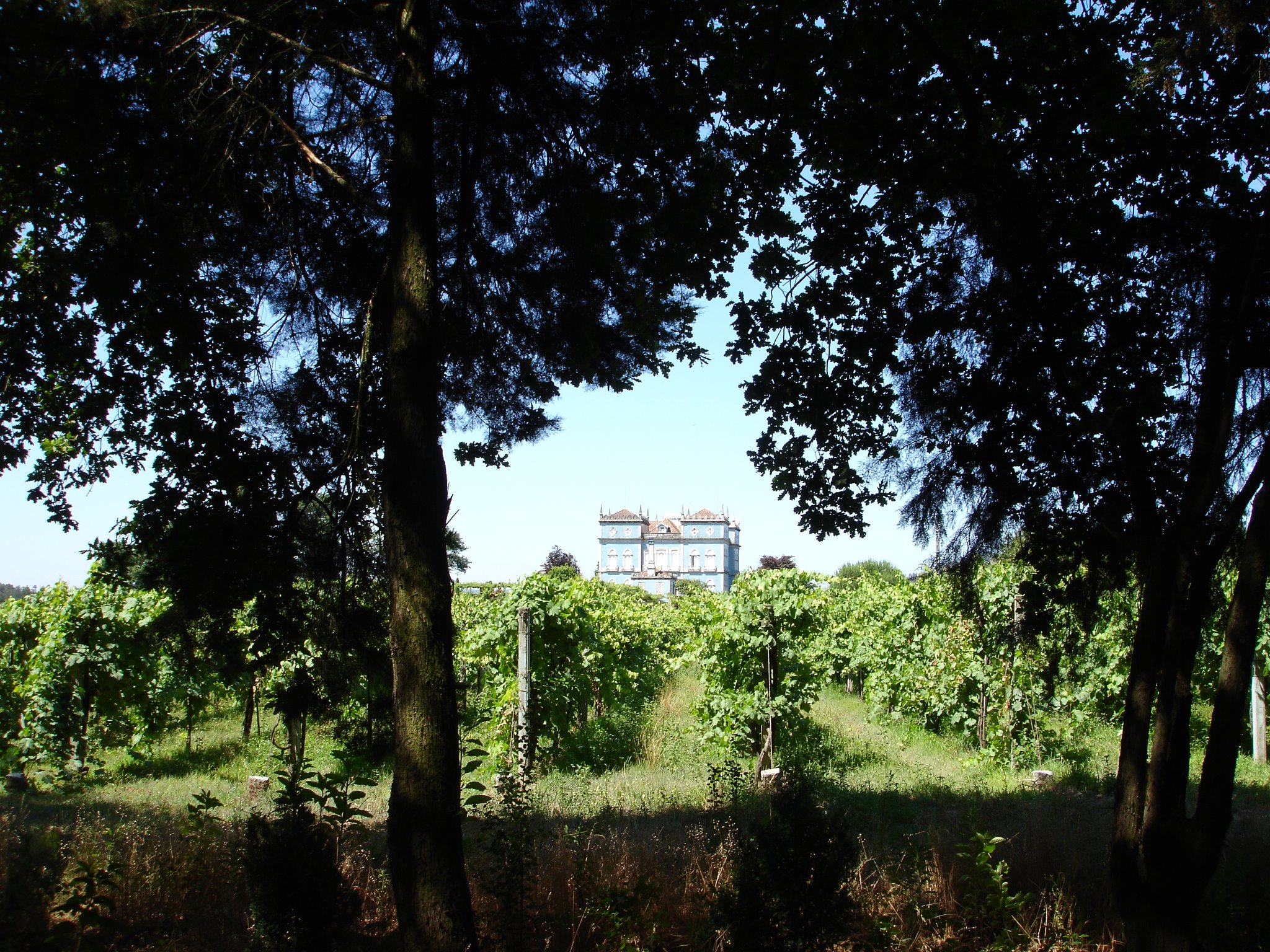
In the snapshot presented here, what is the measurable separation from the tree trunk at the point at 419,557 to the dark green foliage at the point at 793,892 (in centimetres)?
121

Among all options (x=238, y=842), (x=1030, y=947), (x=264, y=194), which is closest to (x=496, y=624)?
(x=238, y=842)

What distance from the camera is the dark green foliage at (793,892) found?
11.6ft

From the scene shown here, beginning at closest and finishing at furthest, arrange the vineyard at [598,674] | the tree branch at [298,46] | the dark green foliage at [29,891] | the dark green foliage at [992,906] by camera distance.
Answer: the dark green foliage at [29,891], the tree branch at [298,46], the dark green foliage at [992,906], the vineyard at [598,674]

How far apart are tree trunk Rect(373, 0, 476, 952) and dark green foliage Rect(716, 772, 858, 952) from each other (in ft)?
3.96

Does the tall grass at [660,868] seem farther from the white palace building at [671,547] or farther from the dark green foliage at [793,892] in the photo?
the white palace building at [671,547]

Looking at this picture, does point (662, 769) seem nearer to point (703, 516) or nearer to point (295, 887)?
point (295, 887)

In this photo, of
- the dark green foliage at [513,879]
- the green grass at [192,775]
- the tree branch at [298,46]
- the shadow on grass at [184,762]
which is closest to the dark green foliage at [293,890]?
the dark green foliage at [513,879]

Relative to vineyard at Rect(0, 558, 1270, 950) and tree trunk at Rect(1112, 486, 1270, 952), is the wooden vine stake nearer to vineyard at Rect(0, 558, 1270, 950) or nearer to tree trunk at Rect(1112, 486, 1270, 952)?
vineyard at Rect(0, 558, 1270, 950)

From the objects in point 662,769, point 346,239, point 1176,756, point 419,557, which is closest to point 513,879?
point 419,557

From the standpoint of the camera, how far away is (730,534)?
323ft

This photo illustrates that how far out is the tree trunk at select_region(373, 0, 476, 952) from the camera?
3.45 m

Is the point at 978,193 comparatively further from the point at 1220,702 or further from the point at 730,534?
the point at 730,534

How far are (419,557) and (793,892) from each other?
228 centimetres

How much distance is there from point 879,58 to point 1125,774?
13.5 feet
